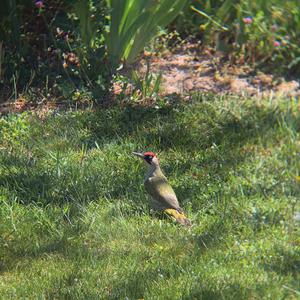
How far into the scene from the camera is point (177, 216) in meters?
6.19

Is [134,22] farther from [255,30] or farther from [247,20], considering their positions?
[255,30]

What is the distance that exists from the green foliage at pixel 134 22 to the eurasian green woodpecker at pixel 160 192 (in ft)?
6.30

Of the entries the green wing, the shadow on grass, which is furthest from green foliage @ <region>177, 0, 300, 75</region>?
the green wing

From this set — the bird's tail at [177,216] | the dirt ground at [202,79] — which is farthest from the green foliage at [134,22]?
the bird's tail at [177,216]

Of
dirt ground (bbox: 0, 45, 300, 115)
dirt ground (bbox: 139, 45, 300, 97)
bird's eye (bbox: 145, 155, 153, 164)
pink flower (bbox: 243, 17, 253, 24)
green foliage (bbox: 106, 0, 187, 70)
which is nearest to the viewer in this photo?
bird's eye (bbox: 145, 155, 153, 164)

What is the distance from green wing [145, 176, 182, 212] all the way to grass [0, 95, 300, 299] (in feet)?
0.49

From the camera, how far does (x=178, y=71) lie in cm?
875

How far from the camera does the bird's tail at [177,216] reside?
242 inches

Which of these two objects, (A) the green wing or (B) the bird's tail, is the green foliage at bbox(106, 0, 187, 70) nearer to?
(A) the green wing

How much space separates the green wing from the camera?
622cm

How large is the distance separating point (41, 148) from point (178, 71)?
2.07m

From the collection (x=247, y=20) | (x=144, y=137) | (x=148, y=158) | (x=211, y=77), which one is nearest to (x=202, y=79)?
(x=211, y=77)

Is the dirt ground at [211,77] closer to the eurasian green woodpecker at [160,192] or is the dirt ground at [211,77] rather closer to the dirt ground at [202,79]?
the dirt ground at [202,79]

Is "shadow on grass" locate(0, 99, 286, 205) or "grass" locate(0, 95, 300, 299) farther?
"shadow on grass" locate(0, 99, 286, 205)
